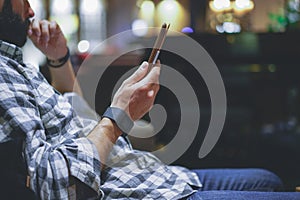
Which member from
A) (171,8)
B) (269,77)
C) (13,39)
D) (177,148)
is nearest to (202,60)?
(269,77)

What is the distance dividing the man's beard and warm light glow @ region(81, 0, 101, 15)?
599 centimetres

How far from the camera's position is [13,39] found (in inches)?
38.6

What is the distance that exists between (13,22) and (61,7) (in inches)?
227

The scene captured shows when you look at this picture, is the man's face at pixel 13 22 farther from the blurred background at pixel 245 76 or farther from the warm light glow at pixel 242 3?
the warm light glow at pixel 242 3

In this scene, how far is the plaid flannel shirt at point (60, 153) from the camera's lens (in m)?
0.75

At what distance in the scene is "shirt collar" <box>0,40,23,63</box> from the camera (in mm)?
894

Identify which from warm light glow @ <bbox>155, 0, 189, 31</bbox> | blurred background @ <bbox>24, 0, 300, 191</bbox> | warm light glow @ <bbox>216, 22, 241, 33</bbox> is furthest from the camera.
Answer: warm light glow @ <bbox>155, 0, 189, 31</bbox>

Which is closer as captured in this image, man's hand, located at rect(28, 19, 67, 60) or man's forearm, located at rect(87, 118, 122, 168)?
man's forearm, located at rect(87, 118, 122, 168)

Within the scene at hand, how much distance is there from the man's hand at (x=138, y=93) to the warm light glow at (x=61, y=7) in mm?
5846

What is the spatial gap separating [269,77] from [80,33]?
4.02 m

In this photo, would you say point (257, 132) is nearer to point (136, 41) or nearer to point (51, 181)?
point (136, 41)

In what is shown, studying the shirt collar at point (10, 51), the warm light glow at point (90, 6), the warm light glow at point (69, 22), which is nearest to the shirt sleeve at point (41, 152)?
the shirt collar at point (10, 51)

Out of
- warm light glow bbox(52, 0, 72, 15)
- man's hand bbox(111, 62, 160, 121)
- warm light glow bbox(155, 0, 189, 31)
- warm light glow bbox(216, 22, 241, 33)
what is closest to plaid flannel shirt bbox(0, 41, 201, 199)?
man's hand bbox(111, 62, 160, 121)

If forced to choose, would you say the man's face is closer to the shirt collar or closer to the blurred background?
the shirt collar
